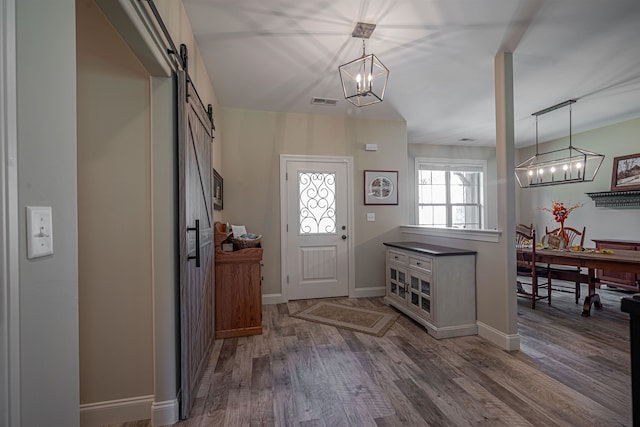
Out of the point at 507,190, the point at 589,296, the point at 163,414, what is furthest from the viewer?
the point at 589,296

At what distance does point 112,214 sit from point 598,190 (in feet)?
22.1

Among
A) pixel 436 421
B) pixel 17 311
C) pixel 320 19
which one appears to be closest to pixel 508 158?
pixel 320 19

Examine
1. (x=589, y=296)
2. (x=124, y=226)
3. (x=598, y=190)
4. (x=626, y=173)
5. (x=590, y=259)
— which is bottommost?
(x=589, y=296)

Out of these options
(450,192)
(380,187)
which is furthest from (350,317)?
(450,192)

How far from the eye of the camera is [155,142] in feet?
5.60

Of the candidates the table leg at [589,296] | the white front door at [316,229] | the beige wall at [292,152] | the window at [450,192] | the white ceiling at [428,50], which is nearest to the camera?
the white ceiling at [428,50]

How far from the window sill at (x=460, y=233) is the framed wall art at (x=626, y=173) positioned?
11.1 feet

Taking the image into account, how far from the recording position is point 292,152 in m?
4.18

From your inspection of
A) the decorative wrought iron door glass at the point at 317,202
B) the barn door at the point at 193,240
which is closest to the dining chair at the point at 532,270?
the decorative wrought iron door glass at the point at 317,202

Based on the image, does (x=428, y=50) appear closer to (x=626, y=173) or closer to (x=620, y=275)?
(x=626, y=173)

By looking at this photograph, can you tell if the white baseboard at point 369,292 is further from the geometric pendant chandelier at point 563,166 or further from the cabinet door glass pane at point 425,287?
the geometric pendant chandelier at point 563,166

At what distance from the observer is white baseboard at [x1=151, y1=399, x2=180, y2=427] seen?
1.74 meters

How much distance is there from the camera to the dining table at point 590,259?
294 centimetres

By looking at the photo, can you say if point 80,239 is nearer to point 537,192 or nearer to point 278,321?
point 278,321
